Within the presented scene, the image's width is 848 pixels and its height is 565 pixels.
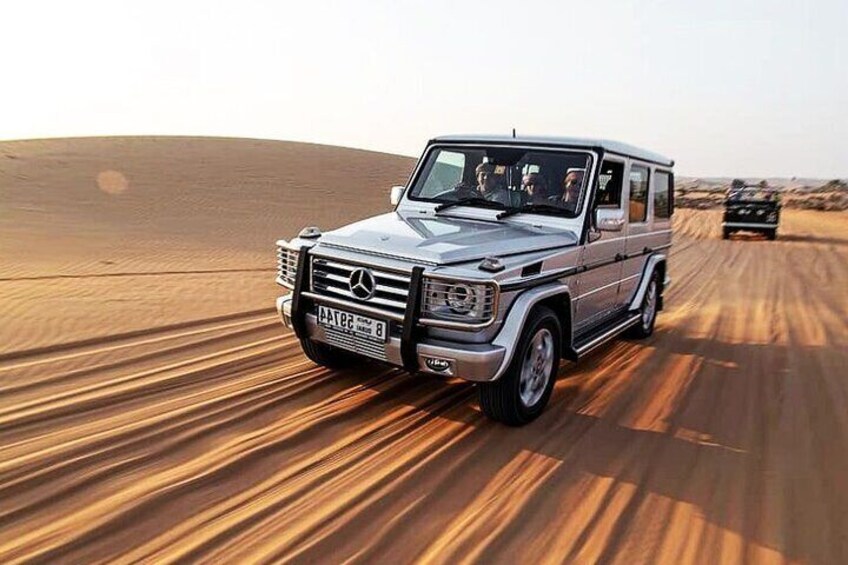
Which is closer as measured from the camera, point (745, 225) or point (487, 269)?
point (487, 269)

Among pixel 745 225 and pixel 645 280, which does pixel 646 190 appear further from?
pixel 745 225

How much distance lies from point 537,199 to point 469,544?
320 cm

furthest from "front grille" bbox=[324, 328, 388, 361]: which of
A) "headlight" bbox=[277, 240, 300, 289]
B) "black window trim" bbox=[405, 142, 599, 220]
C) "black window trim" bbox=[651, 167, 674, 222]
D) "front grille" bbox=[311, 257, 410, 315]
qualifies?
"black window trim" bbox=[651, 167, 674, 222]

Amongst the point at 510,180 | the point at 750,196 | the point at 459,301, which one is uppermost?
the point at 510,180

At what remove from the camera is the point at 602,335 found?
5.98 meters

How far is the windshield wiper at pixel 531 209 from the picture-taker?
5551 mm

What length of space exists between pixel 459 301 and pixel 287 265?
1672mm

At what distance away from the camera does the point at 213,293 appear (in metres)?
9.29

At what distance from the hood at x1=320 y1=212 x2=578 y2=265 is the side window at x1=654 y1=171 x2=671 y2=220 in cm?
262

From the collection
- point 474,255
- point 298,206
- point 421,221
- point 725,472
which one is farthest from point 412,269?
point 298,206

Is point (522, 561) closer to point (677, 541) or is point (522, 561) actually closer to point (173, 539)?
point (677, 541)

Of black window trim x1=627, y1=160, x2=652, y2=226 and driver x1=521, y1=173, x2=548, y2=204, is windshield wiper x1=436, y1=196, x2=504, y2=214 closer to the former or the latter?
driver x1=521, y1=173, x2=548, y2=204

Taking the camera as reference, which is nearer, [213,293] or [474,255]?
[474,255]

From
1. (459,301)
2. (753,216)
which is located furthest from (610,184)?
(753,216)
